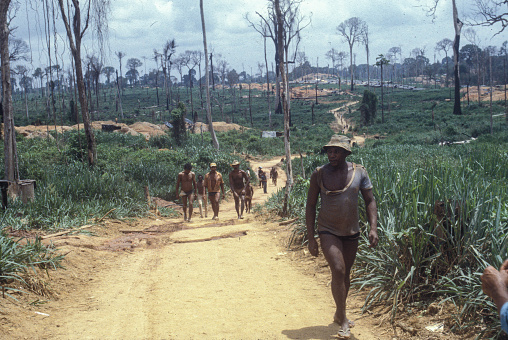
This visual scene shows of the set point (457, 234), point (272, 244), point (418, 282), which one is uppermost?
point (457, 234)

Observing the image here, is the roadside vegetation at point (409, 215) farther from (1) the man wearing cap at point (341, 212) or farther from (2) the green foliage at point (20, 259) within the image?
(1) the man wearing cap at point (341, 212)

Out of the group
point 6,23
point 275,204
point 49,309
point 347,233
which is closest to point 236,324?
point 347,233

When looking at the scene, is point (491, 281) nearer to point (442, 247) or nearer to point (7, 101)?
point (442, 247)

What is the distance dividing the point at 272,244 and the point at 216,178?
4.49 meters

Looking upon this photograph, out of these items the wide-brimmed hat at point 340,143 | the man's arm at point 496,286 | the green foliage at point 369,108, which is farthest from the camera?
the green foliage at point 369,108

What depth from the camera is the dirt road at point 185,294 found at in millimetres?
4379

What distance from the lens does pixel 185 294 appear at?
551 cm

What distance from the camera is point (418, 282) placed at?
15.5 feet

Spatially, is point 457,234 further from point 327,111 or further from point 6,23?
point 327,111

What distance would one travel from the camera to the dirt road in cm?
438

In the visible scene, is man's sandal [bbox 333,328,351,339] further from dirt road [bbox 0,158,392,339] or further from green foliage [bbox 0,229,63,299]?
green foliage [bbox 0,229,63,299]

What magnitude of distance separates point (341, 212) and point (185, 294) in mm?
2322

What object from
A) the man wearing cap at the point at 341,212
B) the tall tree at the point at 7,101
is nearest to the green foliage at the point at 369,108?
the tall tree at the point at 7,101

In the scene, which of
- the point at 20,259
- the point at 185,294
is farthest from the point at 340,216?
the point at 20,259
